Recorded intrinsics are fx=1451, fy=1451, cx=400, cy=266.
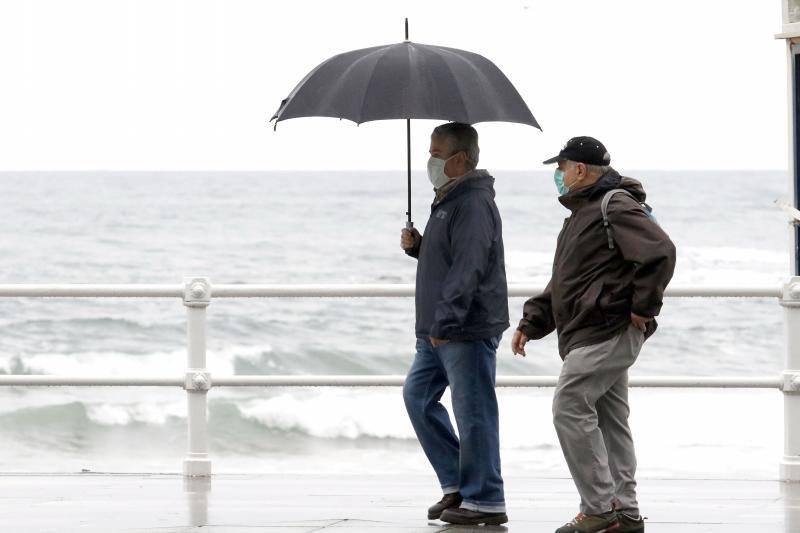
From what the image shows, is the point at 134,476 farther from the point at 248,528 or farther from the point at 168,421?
the point at 168,421

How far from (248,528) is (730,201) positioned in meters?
62.4

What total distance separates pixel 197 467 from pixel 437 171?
2.84 m

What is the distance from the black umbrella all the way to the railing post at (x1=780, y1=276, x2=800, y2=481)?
87.6 inches

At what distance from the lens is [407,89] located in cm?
591

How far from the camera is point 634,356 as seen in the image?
555cm

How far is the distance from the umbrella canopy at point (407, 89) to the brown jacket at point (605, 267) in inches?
25.6

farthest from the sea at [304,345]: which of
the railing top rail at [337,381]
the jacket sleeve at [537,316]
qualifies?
the jacket sleeve at [537,316]

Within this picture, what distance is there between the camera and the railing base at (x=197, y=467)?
8031 millimetres

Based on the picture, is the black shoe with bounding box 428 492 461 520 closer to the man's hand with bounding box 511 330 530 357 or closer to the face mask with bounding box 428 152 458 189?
the man's hand with bounding box 511 330 530 357

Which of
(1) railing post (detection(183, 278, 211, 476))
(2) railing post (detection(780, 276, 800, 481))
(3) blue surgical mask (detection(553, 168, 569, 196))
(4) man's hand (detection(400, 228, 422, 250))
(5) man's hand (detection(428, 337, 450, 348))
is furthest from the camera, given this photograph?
(1) railing post (detection(183, 278, 211, 476))

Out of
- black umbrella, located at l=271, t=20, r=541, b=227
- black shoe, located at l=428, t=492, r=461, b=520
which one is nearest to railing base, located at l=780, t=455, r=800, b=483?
black shoe, located at l=428, t=492, r=461, b=520

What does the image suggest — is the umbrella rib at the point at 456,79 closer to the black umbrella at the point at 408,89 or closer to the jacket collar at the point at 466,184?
the black umbrella at the point at 408,89

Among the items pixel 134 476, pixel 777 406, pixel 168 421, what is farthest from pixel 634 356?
pixel 168 421

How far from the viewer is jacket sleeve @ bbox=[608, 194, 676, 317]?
5.25 m
